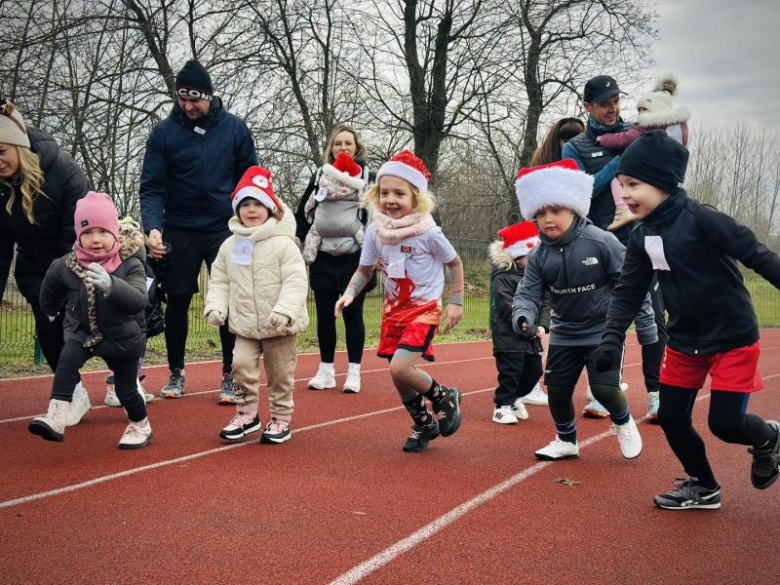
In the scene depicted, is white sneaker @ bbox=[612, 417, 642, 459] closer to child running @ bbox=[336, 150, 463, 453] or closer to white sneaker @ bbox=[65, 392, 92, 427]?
child running @ bbox=[336, 150, 463, 453]

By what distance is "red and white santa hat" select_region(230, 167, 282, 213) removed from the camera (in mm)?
5340

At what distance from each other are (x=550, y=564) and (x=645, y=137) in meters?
2.10

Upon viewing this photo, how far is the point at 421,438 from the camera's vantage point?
17.0 ft

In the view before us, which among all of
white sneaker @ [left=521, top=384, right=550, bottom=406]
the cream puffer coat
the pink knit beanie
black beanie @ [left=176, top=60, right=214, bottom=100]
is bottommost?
white sneaker @ [left=521, top=384, right=550, bottom=406]

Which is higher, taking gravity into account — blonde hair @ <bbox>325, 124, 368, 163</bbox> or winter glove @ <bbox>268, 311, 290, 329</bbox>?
blonde hair @ <bbox>325, 124, 368, 163</bbox>

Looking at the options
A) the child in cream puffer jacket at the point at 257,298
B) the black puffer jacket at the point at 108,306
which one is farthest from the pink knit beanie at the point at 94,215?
the child in cream puffer jacket at the point at 257,298

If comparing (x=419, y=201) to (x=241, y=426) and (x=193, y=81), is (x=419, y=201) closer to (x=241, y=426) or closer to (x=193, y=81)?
(x=241, y=426)

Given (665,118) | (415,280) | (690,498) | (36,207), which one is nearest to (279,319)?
(415,280)

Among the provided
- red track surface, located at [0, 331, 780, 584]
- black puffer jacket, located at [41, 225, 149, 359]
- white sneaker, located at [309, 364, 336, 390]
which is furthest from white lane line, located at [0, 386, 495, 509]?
white sneaker, located at [309, 364, 336, 390]

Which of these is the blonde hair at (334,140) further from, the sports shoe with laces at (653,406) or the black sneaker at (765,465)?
the black sneaker at (765,465)

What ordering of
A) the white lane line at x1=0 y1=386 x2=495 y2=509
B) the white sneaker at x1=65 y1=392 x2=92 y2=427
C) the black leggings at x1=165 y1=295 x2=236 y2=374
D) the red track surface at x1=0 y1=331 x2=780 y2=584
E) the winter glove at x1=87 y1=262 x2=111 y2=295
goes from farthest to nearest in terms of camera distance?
1. the black leggings at x1=165 y1=295 x2=236 y2=374
2. the white sneaker at x1=65 y1=392 x2=92 y2=427
3. the winter glove at x1=87 y1=262 x2=111 y2=295
4. the white lane line at x1=0 y1=386 x2=495 y2=509
5. the red track surface at x1=0 y1=331 x2=780 y2=584

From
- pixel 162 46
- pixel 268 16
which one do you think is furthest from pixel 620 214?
pixel 268 16

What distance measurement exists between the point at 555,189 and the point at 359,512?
2.33 meters

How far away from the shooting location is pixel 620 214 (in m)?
6.07
